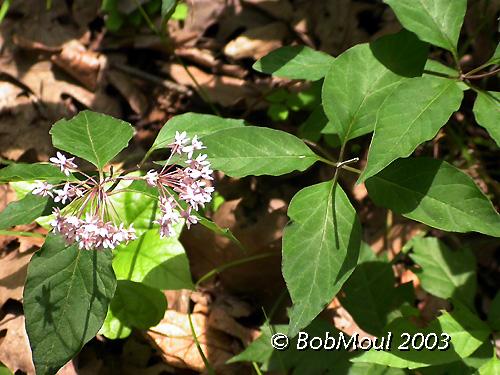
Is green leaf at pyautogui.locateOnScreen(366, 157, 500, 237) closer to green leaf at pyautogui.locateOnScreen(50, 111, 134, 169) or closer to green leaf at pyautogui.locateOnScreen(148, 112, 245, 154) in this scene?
green leaf at pyautogui.locateOnScreen(148, 112, 245, 154)

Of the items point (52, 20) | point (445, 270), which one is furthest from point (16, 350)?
point (52, 20)

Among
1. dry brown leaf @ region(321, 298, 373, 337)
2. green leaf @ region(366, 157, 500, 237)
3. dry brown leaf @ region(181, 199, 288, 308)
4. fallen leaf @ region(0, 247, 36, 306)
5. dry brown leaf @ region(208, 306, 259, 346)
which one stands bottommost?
dry brown leaf @ region(321, 298, 373, 337)

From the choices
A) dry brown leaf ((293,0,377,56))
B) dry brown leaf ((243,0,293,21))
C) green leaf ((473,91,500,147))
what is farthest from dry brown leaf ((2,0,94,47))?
green leaf ((473,91,500,147))

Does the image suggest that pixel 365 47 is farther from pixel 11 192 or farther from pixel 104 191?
pixel 11 192

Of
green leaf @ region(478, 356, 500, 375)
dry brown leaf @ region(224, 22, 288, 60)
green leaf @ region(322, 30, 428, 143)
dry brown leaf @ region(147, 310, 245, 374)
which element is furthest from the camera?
dry brown leaf @ region(224, 22, 288, 60)

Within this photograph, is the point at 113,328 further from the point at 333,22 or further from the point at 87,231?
the point at 333,22

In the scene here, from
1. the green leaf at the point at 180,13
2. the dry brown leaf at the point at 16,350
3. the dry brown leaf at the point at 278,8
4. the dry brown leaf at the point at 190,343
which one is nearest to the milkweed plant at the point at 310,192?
the dry brown leaf at the point at 190,343
